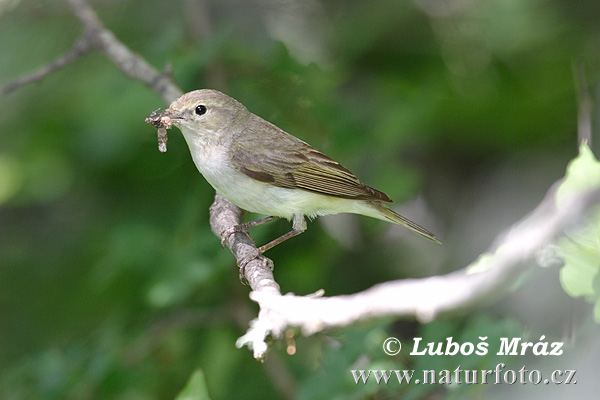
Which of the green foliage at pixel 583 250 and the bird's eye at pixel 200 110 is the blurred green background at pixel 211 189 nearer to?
the bird's eye at pixel 200 110

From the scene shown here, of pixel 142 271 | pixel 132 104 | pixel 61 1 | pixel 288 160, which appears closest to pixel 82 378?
pixel 142 271

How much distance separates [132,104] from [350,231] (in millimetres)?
A: 2146

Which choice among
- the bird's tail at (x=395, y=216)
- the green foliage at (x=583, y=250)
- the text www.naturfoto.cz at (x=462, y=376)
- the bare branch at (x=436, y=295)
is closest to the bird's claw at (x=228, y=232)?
the bird's tail at (x=395, y=216)

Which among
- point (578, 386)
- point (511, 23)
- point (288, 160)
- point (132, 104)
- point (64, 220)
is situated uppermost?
point (511, 23)

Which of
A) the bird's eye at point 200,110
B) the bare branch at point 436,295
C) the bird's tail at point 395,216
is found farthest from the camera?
the bird's tail at point 395,216

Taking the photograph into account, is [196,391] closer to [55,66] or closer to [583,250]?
[583,250]

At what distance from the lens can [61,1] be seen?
5438mm

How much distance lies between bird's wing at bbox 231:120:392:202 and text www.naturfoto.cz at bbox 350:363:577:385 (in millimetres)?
1163

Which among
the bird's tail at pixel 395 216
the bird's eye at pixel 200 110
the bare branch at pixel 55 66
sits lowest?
the bird's tail at pixel 395 216

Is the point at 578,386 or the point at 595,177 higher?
the point at 595,177

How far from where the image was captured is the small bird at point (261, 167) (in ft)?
11.7

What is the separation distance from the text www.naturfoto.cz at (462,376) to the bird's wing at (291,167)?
116cm

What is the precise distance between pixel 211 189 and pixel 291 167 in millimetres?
849

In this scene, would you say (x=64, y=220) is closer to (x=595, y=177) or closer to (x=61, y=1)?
(x=61, y=1)
